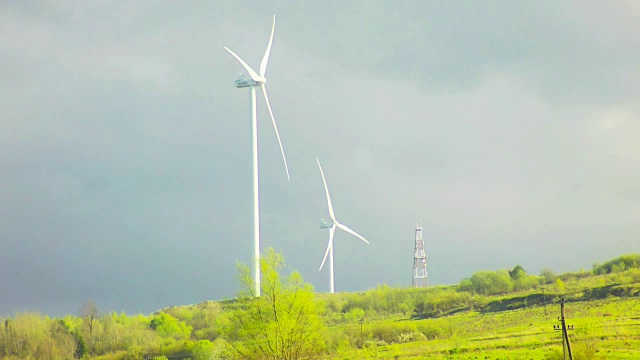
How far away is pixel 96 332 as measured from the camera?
5217 inches

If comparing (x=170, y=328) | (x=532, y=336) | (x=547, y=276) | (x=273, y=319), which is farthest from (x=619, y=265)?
(x=273, y=319)

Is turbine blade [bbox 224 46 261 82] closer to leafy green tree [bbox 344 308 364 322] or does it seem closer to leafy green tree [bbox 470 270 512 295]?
leafy green tree [bbox 344 308 364 322]

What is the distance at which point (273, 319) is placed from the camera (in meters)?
66.4

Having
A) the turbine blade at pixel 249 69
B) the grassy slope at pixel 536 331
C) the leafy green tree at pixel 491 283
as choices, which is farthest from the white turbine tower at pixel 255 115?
the leafy green tree at pixel 491 283

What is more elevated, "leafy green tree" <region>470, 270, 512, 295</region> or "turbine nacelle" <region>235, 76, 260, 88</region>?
"turbine nacelle" <region>235, 76, 260, 88</region>

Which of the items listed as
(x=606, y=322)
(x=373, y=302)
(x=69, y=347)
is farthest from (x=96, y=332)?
(x=606, y=322)

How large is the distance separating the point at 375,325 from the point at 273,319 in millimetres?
49030

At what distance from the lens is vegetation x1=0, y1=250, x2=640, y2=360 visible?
6725 cm

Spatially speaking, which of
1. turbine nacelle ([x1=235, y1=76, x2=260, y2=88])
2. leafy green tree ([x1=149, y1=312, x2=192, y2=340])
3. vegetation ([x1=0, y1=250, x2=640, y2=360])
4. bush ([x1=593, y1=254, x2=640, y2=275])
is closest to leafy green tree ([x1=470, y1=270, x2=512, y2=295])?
vegetation ([x1=0, y1=250, x2=640, y2=360])

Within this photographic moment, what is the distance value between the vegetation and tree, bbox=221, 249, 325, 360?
3.8 inches

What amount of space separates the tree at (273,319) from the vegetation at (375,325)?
10cm

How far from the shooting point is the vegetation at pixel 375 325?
67250 mm

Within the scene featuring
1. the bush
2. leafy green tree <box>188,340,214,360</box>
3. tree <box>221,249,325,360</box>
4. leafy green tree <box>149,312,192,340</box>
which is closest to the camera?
tree <box>221,249,325,360</box>

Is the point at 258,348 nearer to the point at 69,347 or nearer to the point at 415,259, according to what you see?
the point at 69,347
